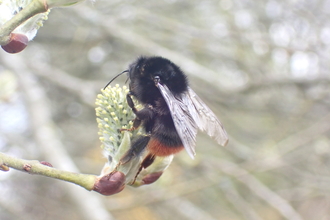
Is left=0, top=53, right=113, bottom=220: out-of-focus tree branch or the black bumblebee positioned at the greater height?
the black bumblebee

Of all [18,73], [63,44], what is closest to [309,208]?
[63,44]

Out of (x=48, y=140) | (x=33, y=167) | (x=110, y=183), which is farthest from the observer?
(x=48, y=140)

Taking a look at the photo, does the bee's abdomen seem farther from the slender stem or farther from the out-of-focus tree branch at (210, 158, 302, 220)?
the out-of-focus tree branch at (210, 158, 302, 220)

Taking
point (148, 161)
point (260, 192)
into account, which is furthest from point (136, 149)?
point (260, 192)

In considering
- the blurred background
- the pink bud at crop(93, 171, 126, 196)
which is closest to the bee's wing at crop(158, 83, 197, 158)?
the pink bud at crop(93, 171, 126, 196)

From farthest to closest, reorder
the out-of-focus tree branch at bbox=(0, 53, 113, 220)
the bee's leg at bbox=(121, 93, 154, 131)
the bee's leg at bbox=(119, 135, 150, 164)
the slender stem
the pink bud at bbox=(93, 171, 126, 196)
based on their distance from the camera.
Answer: the out-of-focus tree branch at bbox=(0, 53, 113, 220), the bee's leg at bbox=(121, 93, 154, 131), the bee's leg at bbox=(119, 135, 150, 164), the pink bud at bbox=(93, 171, 126, 196), the slender stem

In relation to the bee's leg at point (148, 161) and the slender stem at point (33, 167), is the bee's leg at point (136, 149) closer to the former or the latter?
the bee's leg at point (148, 161)

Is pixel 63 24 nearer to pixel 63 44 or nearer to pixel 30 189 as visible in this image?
pixel 63 44

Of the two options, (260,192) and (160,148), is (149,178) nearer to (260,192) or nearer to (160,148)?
(160,148)
